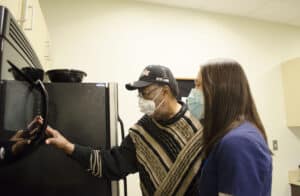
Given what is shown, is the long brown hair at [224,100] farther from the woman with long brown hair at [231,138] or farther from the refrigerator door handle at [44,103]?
the refrigerator door handle at [44,103]

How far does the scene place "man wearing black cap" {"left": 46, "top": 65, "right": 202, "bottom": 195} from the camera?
1378mm

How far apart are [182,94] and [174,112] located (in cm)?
114

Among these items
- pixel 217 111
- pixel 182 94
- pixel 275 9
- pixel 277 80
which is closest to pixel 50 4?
pixel 182 94

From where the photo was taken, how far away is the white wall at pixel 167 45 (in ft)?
7.75

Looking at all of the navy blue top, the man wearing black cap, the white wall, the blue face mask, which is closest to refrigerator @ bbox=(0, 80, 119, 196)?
the man wearing black cap

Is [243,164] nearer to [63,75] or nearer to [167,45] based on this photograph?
[63,75]

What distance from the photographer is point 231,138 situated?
896 millimetres

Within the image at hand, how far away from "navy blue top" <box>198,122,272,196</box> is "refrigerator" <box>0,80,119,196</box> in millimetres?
547

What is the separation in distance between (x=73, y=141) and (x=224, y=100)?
2.25ft

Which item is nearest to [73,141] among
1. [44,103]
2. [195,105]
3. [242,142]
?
[44,103]

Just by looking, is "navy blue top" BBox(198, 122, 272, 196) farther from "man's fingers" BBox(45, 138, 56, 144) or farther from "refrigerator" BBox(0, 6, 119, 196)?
"man's fingers" BBox(45, 138, 56, 144)

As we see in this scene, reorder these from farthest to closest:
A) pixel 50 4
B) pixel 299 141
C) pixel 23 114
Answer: pixel 299 141
pixel 50 4
pixel 23 114

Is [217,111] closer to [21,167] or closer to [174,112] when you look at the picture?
[174,112]

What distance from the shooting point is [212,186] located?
98 cm
